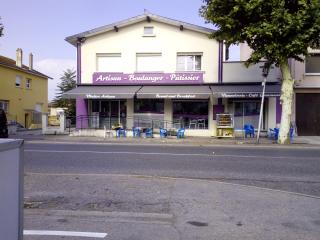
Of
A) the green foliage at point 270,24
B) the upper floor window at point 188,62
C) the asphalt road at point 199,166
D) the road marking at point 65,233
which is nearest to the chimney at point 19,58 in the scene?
the upper floor window at point 188,62

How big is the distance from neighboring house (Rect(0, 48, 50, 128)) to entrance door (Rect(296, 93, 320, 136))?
23.5 m

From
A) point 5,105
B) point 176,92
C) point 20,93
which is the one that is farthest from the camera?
point 20,93

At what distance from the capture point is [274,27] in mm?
17781

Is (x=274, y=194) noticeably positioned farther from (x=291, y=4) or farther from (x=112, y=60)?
(x=112, y=60)

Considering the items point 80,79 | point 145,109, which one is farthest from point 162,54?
point 80,79

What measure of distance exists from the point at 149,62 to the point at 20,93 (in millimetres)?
19667

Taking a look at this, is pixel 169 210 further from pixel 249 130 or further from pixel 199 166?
pixel 249 130

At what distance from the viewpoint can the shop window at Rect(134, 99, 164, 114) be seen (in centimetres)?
2633

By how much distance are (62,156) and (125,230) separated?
9.14 m

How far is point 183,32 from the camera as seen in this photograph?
1032 inches

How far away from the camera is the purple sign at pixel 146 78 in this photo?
2577 centimetres

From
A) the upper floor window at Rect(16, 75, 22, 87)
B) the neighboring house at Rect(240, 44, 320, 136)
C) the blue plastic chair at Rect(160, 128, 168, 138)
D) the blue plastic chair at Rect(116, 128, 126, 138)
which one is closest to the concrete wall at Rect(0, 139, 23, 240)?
Answer: the blue plastic chair at Rect(160, 128, 168, 138)

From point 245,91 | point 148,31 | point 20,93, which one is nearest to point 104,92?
point 148,31

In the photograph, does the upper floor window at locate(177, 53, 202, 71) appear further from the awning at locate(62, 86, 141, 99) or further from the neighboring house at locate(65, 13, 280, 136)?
the awning at locate(62, 86, 141, 99)
